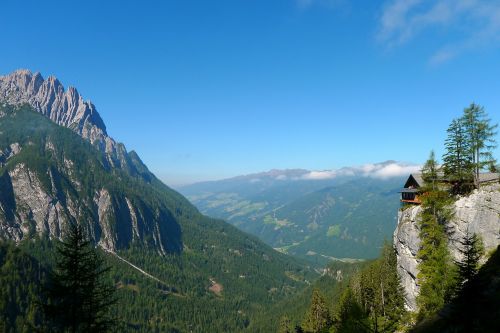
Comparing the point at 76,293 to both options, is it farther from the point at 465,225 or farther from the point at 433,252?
the point at 465,225

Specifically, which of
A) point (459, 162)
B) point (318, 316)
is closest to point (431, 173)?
point (459, 162)

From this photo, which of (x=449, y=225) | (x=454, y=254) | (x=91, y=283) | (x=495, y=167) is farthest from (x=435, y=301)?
(x=91, y=283)

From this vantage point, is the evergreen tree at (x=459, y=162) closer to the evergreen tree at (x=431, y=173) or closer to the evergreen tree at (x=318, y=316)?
the evergreen tree at (x=431, y=173)

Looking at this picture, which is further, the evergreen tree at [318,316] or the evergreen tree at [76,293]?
the evergreen tree at [318,316]

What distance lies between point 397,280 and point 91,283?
65082 mm

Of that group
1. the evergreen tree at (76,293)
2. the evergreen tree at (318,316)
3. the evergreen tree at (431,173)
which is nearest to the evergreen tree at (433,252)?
the evergreen tree at (431,173)

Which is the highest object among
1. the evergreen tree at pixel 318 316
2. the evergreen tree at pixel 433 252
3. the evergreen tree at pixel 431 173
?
the evergreen tree at pixel 431 173

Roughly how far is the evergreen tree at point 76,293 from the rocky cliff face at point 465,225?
4833 cm

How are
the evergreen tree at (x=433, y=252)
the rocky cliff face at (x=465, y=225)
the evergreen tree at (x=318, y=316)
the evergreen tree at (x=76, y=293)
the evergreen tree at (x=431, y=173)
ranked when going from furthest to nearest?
the evergreen tree at (x=318, y=316) → the evergreen tree at (x=431, y=173) → the rocky cliff face at (x=465, y=225) → the evergreen tree at (x=433, y=252) → the evergreen tree at (x=76, y=293)

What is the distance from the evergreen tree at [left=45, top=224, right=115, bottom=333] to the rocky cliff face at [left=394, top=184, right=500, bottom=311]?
48.3 meters

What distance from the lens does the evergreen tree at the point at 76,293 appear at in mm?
30328

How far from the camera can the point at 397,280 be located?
3024 inches

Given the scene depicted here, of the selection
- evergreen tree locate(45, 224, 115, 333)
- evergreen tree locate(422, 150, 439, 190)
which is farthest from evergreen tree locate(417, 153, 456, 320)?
evergreen tree locate(45, 224, 115, 333)

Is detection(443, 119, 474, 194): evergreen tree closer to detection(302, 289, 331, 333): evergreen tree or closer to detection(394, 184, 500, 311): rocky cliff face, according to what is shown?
detection(394, 184, 500, 311): rocky cliff face
